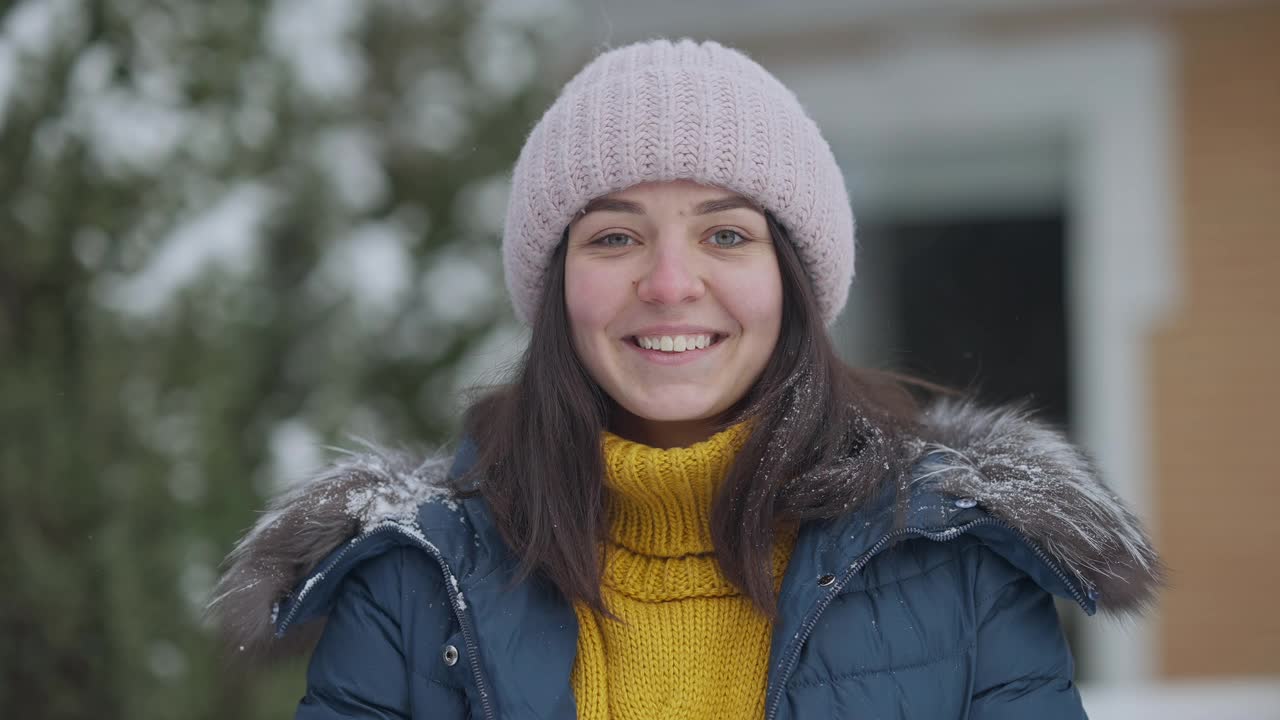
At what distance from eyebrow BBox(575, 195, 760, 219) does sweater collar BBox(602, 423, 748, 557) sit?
33 cm

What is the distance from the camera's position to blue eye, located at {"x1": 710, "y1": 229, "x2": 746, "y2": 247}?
74.8 inches

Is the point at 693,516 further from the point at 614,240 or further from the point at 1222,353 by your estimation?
the point at 1222,353

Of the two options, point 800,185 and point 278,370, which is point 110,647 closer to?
point 278,370

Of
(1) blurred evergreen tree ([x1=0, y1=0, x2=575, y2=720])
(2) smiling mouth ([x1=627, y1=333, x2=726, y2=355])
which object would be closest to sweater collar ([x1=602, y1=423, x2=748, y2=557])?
(2) smiling mouth ([x1=627, y1=333, x2=726, y2=355])

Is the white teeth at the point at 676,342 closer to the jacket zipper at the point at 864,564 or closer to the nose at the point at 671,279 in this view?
the nose at the point at 671,279

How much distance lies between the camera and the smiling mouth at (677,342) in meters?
1.86

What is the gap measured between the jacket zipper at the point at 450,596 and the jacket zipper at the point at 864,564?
1.34ft

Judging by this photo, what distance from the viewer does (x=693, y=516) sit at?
1.93 metres

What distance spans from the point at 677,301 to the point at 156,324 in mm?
1887

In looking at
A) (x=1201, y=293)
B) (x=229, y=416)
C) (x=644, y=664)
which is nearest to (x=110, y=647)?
(x=229, y=416)

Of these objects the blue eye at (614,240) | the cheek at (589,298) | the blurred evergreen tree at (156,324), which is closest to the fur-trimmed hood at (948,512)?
the cheek at (589,298)

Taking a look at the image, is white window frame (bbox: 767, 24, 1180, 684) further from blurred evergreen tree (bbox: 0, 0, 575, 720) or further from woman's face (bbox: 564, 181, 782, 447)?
woman's face (bbox: 564, 181, 782, 447)

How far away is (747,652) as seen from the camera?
184 cm

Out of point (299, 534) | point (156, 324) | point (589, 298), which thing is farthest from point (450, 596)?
point (156, 324)
